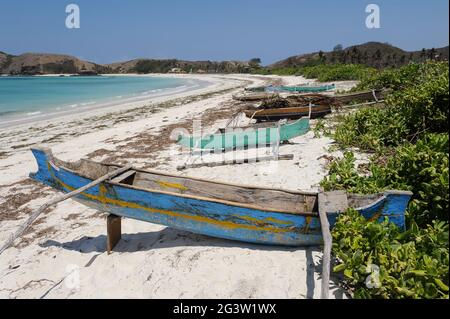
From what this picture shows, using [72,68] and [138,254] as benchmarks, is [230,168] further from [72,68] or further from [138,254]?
[72,68]

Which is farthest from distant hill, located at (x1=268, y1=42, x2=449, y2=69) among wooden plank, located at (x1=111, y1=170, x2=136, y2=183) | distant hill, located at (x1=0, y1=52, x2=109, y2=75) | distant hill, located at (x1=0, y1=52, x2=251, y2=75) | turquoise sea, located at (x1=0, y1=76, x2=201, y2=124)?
distant hill, located at (x1=0, y1=52, x2=109, y2=75)

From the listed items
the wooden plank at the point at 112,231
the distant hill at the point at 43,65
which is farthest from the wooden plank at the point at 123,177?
the distant hill at the point at 43,65

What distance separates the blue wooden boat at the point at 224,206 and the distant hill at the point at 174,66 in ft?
267

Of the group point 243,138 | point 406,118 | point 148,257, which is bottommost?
point 148,257

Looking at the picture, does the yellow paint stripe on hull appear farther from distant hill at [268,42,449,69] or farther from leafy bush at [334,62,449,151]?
distant hill at [268,42,449,69]

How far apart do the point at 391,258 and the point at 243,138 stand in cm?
517

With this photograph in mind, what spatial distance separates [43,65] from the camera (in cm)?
11850

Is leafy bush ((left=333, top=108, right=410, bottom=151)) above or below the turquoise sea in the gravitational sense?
below

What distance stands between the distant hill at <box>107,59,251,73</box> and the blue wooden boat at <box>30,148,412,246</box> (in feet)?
267

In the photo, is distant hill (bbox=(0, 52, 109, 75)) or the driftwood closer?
the driftwood

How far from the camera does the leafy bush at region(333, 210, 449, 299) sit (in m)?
2.50

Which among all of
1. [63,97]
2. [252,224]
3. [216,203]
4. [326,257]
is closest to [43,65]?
[63,97]

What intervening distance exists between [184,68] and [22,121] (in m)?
95.4

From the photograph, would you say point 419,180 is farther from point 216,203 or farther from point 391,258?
point 216,203
